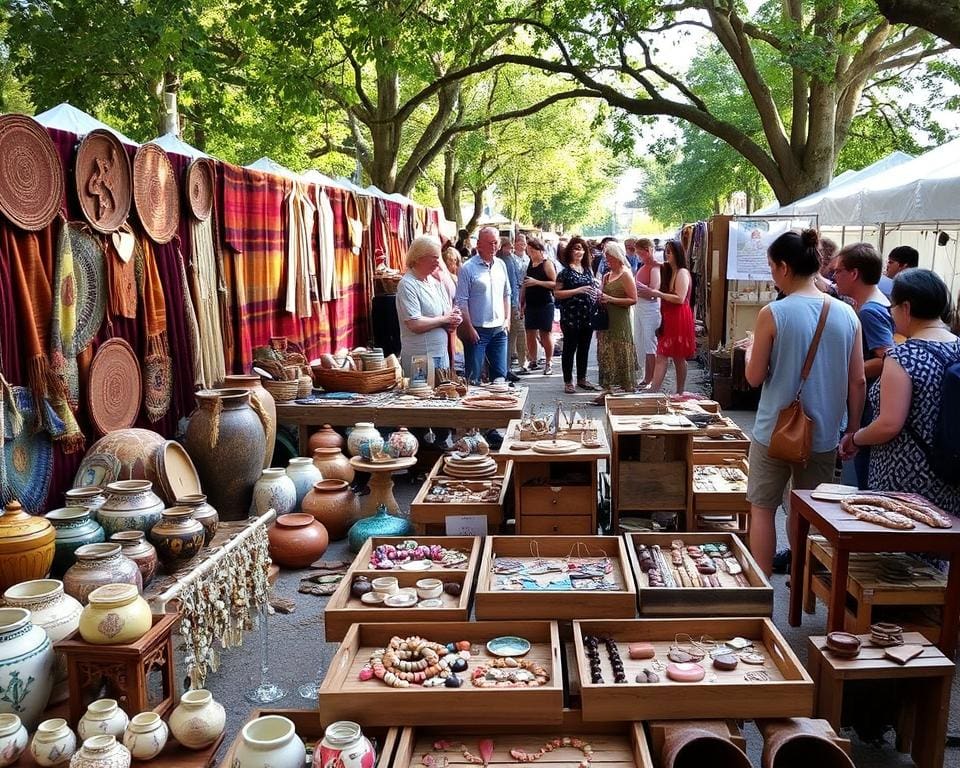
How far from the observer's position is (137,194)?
16.0 feet

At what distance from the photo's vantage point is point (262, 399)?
18.2 feet

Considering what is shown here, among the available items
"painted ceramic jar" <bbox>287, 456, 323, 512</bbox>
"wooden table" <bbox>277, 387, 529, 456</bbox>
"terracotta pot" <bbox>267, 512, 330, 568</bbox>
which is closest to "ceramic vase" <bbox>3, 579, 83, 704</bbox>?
"terracotta pot" <bbox>267, 512, 330, 568</bbox>

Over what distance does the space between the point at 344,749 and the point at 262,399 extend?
357cm

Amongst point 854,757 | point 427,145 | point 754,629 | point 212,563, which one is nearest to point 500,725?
point 754,629

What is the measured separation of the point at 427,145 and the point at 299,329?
962 cm

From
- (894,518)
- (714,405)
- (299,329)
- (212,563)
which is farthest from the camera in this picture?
(299,329)

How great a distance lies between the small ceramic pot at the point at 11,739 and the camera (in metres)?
2.46

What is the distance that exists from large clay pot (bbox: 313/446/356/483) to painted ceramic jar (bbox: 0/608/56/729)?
293 cm

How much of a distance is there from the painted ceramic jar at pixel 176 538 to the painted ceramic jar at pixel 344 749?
61.8 inches

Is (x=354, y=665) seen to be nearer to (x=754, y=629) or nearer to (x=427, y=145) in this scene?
(x=754, y=629)

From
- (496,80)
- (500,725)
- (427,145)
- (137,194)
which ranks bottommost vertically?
(500,725)

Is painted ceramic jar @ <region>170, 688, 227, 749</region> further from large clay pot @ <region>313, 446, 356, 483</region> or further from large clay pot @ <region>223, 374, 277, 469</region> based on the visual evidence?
large clay pot @ <region>313, 446, 356, 483</region>

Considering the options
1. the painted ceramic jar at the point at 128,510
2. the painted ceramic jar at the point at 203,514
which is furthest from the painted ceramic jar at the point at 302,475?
the painted ceramic jar at the point at 128,510

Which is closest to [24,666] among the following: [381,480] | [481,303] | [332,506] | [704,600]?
[704,600]
